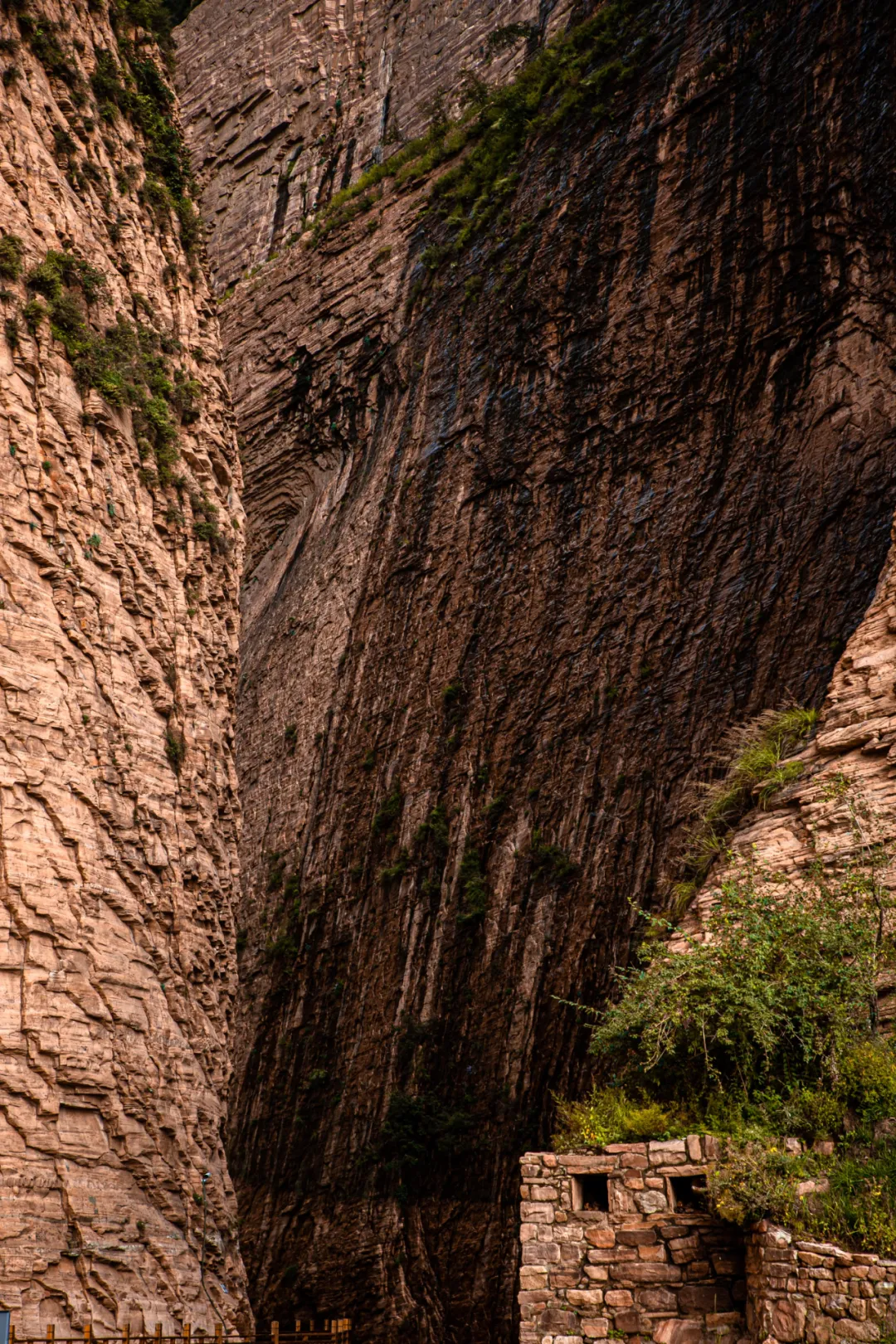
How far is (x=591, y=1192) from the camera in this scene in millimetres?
8594

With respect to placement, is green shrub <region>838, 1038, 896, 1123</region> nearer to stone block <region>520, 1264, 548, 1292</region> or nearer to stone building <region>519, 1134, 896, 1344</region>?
stone building <region>519, 1134, 896, 1344</region>

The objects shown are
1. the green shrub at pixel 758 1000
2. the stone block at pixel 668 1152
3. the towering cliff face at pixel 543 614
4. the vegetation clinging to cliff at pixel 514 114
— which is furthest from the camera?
the vegetation clinging to cliff at pixel 514 114

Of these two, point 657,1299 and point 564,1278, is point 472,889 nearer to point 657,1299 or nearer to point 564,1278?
point 564,1278

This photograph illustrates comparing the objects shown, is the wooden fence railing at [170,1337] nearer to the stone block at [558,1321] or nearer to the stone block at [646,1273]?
the stone block at [558,1321]

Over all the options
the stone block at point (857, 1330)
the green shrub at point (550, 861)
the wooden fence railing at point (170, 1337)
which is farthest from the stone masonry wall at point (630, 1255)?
the green shrub at point (550, 861)

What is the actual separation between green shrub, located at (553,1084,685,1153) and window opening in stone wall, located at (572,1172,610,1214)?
8.3 inches

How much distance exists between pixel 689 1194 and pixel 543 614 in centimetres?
1391

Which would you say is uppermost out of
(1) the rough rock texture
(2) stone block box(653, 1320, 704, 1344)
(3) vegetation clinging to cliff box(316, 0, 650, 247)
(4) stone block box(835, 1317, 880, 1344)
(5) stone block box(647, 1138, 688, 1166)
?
(1) the rough rock texture

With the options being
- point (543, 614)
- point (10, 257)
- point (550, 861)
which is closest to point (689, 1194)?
point (10, 257)

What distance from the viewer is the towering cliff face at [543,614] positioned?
1833 cm

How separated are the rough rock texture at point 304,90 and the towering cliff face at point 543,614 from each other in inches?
218

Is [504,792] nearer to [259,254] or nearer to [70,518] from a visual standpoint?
[70,518]

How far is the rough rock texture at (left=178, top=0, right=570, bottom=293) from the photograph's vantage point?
31.0 metres

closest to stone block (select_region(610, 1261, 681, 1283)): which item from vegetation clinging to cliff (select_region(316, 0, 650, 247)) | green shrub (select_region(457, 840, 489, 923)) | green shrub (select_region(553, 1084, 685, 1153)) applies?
green shrub (select_region(553, 1084, 685, 1153))
